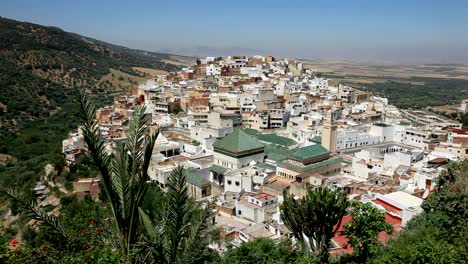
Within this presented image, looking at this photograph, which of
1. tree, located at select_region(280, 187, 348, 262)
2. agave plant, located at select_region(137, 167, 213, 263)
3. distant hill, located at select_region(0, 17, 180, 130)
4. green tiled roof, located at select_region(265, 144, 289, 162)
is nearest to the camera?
agave plant, located at select_region(137, 167, 213, 263)

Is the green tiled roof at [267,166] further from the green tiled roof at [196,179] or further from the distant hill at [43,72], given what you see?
the distant hill at [43,72]

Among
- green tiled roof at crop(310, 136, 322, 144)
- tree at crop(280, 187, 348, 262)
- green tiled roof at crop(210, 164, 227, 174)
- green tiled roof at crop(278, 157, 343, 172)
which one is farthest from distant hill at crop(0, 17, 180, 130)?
tree at crop(280, 187, 348, 262)

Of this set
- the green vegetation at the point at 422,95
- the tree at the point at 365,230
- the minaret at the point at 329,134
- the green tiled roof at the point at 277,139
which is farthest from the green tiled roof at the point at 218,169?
the green vegetation at the point at 422,95

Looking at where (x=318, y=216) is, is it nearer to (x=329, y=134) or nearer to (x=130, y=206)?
(x=130, y=206)

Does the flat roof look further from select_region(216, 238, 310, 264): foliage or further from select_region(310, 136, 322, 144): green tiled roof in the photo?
select_region(310, 136, 322, 144): green tiled roof

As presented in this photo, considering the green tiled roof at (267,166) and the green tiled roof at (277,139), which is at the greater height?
the green tiled roof at (277,139)

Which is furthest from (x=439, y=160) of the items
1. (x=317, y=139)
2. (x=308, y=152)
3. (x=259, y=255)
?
(x=259, y=255)
